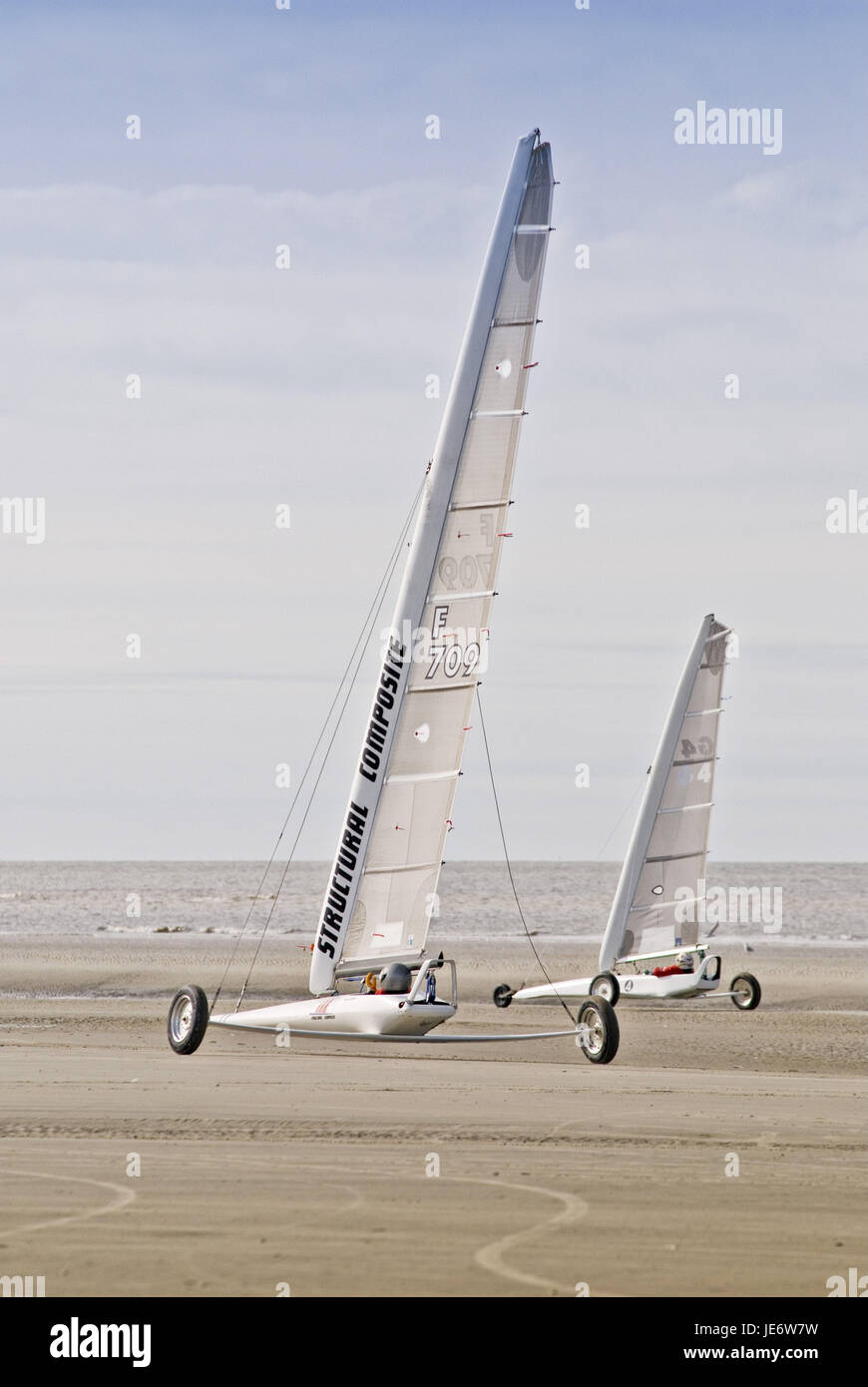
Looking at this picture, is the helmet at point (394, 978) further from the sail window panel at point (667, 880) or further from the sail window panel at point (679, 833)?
the sail window panel at point (679, 833)

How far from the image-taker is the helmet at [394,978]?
16.8m

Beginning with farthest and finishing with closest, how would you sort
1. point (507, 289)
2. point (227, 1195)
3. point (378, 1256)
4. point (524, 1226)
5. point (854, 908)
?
point (854, 908), point (507, 289), point (227, 1195), point (524, 1226), point (378, 1256)

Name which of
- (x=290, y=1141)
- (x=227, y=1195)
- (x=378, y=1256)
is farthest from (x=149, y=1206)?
(x=290, y=1141)

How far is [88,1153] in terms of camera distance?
1099cm

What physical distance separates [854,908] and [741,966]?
130 feet

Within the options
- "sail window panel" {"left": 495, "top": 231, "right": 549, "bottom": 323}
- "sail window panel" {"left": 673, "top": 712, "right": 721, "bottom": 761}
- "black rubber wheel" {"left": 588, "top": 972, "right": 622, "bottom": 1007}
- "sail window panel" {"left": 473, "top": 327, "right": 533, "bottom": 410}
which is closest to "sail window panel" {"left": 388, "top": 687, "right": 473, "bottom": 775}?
"sail window panel" {"left": 473, "top": 327, "right": 533, "bottom": 410}

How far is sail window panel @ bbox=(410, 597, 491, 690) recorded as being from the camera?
1709 cm

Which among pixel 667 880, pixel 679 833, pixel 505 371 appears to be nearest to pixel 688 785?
pixel 679 833

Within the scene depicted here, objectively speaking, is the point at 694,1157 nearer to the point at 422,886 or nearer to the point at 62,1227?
the point at 62,1227

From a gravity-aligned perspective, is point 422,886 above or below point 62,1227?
above

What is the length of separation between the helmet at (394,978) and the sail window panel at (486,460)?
5.11 metres
